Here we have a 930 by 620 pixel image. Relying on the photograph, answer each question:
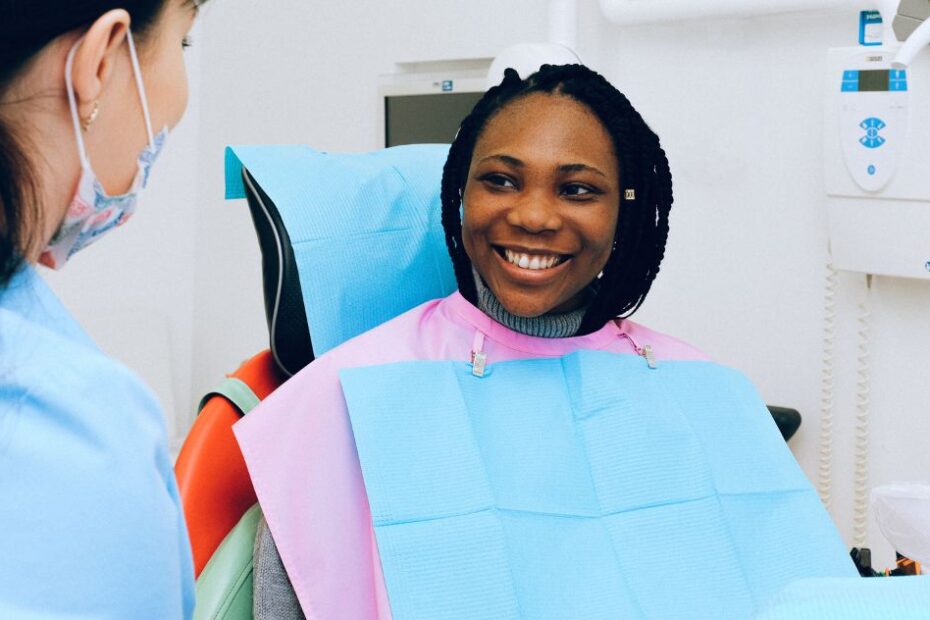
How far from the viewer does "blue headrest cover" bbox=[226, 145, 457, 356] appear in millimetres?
1503

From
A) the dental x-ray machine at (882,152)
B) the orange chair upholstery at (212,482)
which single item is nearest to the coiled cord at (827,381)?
the dental x-ray machine at (882,152)

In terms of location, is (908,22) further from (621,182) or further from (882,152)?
(621,182)

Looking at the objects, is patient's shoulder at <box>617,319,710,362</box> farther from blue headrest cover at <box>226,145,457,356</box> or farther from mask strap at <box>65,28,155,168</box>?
mask strap at <box>65,28,155,168</box>

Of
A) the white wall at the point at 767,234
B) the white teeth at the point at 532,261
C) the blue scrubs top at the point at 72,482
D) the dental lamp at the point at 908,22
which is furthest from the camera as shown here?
the white wall at the point at 767,234

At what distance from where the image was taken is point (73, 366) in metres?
0.66

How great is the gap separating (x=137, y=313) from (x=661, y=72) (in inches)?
58.2

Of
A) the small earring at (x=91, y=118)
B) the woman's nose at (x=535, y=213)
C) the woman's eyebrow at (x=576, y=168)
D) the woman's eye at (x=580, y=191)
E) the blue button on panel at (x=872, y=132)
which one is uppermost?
the blue button on panel at (x=872, y=132)

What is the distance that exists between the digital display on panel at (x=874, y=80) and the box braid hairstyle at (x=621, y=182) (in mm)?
569

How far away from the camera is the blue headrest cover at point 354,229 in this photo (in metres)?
1.50

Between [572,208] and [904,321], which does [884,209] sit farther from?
[572,208]

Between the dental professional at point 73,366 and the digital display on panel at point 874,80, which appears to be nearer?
the dental professional at point 73,366

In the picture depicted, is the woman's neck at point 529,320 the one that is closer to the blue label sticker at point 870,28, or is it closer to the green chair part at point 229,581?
the green chair part at point 229,581

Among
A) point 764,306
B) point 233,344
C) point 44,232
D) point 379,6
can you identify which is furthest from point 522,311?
point 233,344

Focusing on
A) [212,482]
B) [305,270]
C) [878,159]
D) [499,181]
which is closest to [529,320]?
[499,181]
